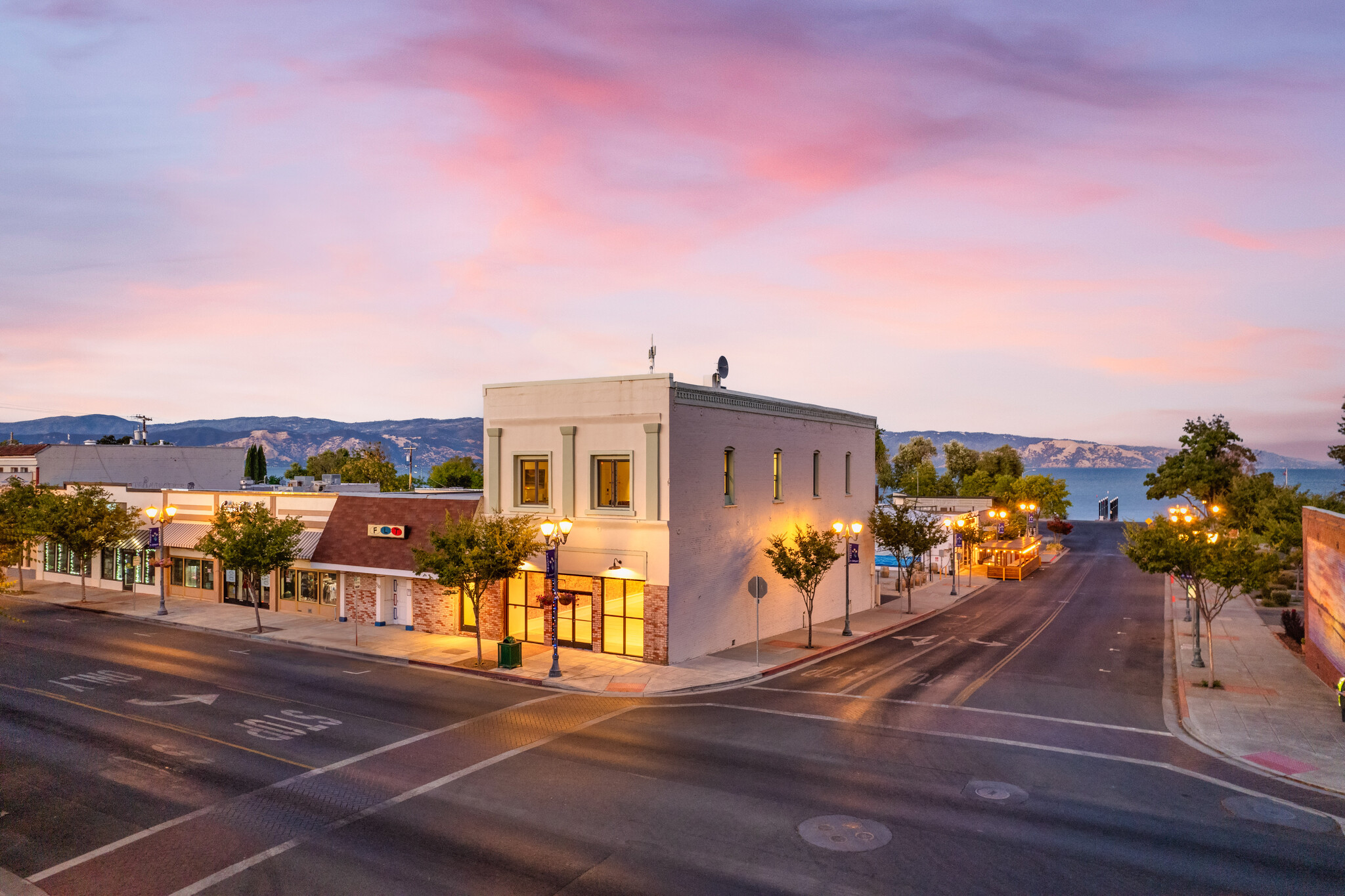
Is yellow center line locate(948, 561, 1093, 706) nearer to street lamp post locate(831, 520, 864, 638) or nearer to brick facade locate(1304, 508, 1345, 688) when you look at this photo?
street lamp post locate(831, 520, 864, 638)

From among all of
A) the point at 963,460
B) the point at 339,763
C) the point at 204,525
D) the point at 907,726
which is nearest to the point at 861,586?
the point at 907,726

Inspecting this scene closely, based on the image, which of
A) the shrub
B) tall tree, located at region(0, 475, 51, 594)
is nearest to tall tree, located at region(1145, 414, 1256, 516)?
the shrub

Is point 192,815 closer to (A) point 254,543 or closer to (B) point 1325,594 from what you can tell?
(A) point 254,543

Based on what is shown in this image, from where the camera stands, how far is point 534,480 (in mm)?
29641

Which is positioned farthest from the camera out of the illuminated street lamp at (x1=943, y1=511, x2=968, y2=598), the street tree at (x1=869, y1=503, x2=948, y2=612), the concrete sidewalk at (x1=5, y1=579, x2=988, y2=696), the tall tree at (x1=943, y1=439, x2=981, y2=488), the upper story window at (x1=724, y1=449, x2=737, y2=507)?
the tall tree at (x1=943, y1=439, x2=981, y2=488)

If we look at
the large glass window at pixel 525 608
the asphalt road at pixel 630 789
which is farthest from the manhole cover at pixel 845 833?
the large glass window at pixel 525 608

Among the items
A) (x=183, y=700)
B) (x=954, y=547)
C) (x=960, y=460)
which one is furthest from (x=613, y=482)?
(x=960, y=460)

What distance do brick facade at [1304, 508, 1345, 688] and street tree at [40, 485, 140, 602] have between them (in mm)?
50912

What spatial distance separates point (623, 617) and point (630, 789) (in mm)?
12480

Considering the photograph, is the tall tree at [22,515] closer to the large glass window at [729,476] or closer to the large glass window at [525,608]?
the large glass window at [525,608]

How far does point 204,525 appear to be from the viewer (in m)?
39.7

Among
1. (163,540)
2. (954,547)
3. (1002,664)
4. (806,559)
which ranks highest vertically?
(163,540)

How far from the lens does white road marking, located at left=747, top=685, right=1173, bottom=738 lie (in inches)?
755

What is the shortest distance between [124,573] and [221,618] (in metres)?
14.0
